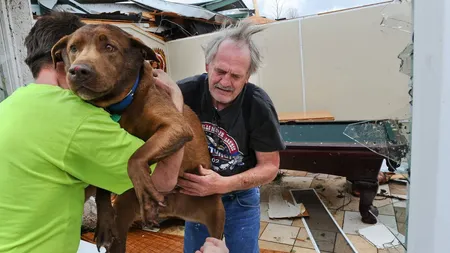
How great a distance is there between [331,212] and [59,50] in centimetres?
367

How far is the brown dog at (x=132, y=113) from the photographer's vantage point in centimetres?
123

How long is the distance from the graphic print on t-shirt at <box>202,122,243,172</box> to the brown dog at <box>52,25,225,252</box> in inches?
5.6

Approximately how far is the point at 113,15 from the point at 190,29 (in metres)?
2.43

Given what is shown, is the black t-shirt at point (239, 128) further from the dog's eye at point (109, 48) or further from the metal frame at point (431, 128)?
the metal frame at point (431, 128)

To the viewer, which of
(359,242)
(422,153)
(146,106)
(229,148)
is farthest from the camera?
(359,242)

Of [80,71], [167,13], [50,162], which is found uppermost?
[167,13]

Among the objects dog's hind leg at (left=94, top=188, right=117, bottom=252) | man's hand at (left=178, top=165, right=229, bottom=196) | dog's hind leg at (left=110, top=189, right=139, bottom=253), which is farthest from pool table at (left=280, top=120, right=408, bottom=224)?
dog's hind leg at (left=94, top=188, right=117, bottom=252)

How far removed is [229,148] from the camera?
1.93m

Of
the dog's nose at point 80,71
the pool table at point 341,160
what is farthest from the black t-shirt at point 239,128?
the pool table at point 341,160

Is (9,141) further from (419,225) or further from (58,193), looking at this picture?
(419,225)

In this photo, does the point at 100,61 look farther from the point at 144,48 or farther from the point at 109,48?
the point at 144,48

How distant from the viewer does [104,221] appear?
1664mm

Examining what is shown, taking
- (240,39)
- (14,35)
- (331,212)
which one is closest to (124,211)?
(240,39)

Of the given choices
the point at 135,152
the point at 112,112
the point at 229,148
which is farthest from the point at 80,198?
the point at 229,148
